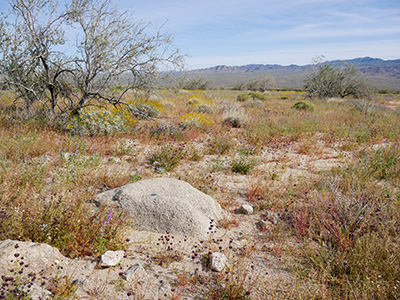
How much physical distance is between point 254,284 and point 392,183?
3.88 metres

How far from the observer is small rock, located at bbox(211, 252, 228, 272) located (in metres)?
2.61

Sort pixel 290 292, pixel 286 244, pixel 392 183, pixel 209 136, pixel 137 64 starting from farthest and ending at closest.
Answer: pixel 209 136, pixel 137 64, pixel 392 183, pixel 286 244, pixel 290 292

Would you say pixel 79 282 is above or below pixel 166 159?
below

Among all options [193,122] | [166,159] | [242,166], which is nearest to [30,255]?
[166,159]

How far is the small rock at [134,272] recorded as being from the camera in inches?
93.7

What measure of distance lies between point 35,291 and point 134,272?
798 mm

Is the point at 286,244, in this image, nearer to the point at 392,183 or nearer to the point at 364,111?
the point at 392,183

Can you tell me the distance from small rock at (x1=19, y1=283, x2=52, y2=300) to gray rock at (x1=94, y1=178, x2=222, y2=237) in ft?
4.47

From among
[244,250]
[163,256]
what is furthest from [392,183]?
[163,256]

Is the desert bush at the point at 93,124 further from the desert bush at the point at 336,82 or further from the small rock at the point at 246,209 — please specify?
the desert bush at the point at 336,82

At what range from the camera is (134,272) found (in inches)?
95.4

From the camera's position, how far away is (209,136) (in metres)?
8.21

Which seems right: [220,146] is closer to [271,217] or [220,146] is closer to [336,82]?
[271,217]

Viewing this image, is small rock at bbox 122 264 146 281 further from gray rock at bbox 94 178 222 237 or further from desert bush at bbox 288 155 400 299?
desert bush at bbox 288 155 400 299
